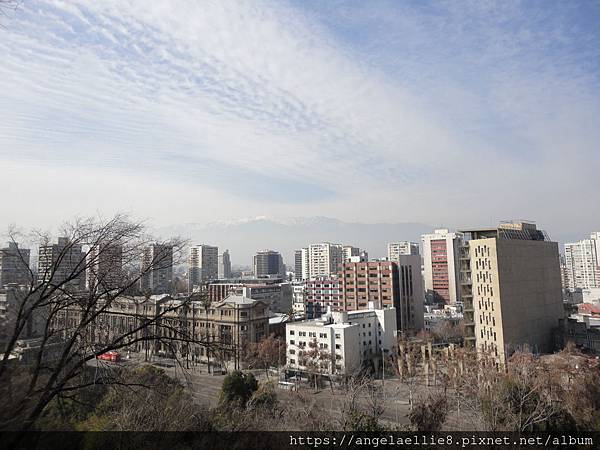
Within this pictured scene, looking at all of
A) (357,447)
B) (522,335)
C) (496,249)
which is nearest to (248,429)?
(357,447)

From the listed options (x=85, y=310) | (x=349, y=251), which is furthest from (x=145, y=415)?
(x=349, y=251)

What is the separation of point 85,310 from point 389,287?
38990mm

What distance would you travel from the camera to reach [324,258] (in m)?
90.6

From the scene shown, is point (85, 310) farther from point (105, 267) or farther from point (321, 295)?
point (321, 295)

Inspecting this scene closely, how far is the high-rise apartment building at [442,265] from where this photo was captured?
63938 mm

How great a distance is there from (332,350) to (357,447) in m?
17.8

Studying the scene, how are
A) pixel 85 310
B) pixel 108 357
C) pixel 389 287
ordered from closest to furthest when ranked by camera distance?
pixel 85 310, pixel 108 357, pixel 389 287

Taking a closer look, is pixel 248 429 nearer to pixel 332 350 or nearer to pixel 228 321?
pixel 332 350

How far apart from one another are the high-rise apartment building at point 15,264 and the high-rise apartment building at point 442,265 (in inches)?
2538

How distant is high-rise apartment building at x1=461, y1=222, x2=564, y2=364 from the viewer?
2706 cm

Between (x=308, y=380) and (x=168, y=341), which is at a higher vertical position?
(x=168, y=341)

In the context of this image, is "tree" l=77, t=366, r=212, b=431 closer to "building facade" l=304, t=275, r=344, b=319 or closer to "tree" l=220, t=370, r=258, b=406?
"tree" l=220, t=370, r=258, b=406

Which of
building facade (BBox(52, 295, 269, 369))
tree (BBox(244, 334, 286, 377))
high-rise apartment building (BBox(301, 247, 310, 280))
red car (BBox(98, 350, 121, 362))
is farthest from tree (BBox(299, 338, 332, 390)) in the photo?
high-rise apartment building (BBox(301, 247, 310, 280))

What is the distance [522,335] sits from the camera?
2817 cm
